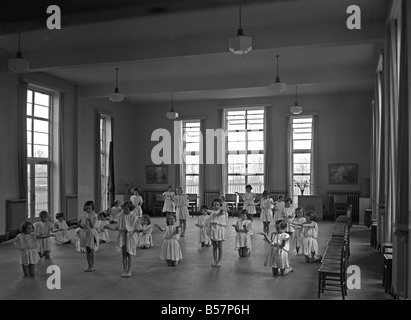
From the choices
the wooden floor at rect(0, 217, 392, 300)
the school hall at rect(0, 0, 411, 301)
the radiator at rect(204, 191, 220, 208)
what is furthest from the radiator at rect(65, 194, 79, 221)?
the radiator at rect(204, 191, 220, 208)

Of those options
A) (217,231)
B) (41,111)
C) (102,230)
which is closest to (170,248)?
(217,231)

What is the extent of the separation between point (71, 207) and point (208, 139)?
688cm

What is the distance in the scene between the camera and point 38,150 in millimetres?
14055

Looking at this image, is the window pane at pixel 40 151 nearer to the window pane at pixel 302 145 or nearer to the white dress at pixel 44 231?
the white dress at pixel 44 231

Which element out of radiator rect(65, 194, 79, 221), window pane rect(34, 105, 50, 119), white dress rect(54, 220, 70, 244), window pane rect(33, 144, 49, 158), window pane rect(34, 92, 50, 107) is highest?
window pane rect(34, 92, 50, 107)

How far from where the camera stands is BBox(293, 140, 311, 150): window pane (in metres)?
17.9

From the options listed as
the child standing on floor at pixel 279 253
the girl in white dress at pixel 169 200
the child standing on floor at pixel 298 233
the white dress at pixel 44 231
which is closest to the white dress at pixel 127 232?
the child standing on floor at pixel 279 253

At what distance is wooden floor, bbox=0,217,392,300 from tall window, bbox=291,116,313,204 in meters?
7.24

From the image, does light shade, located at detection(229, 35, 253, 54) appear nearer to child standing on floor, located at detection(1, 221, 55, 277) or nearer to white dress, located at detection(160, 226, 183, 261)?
white dress, located at detection(160, 226, 183, 261)

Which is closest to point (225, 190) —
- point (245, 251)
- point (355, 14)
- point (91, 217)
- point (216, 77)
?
point (216, 77)

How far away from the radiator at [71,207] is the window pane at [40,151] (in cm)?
168

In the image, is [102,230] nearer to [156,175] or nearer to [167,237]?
[167,237]

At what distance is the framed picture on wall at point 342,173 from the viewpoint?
56.7ft

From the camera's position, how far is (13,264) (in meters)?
9.23
